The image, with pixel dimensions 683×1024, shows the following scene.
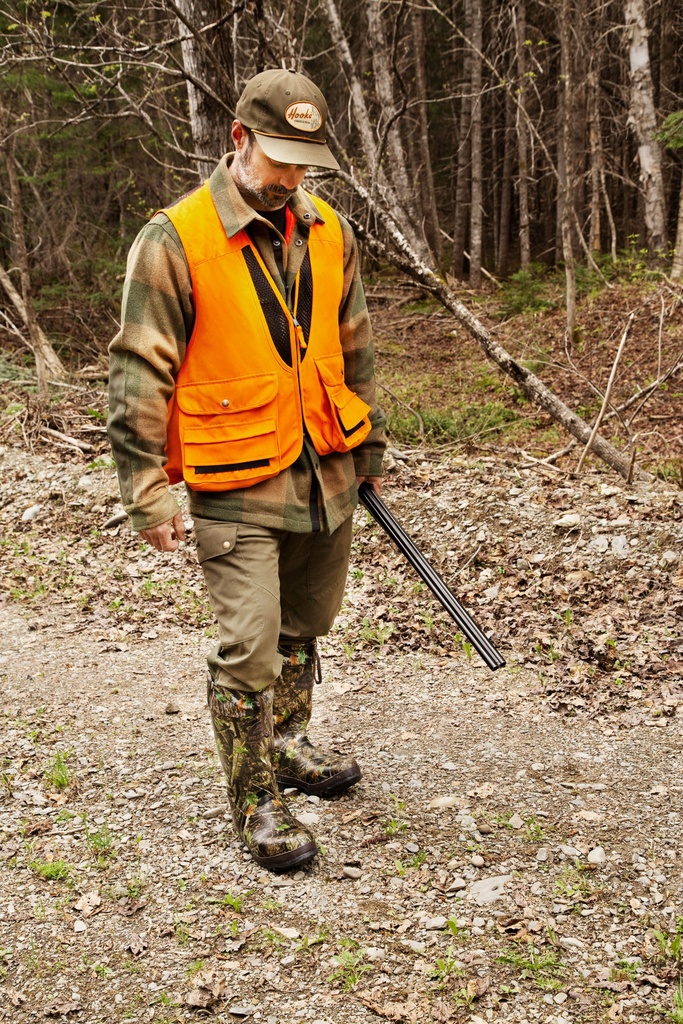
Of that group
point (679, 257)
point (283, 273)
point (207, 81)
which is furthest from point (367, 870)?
point (679, 257)

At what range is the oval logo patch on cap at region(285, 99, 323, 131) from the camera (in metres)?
2.98

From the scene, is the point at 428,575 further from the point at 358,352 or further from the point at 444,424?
the point at 444,424

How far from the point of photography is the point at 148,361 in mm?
3053

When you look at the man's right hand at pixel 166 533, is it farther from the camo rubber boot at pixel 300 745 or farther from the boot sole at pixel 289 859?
the boot sole at pixel 289 859

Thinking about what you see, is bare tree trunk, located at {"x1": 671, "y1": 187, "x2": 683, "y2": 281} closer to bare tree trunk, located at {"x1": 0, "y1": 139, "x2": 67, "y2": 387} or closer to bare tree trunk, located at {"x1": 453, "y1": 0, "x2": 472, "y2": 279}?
bare tree trunk, located at {"x1": 453, "y1": 0, "x2": 472, "y2": 279}

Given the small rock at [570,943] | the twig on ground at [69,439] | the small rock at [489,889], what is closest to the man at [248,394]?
the small rock at [489,889]

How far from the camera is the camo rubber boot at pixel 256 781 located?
3.38 meters

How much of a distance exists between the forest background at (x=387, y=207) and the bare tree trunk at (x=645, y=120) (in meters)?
0.03

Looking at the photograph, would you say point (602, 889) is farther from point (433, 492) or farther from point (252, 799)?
point (433, 492)

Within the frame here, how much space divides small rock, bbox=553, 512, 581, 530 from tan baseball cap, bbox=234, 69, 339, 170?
353 centimetres

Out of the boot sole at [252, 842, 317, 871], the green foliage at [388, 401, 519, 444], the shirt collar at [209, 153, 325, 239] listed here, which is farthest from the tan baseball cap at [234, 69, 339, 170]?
the green foliage at [388, 401, 519, 444]

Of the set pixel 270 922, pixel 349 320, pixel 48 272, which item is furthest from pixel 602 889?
pixel 48 272

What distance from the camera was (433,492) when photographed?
22.6 feet

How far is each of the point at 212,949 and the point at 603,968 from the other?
1350 millimetres
